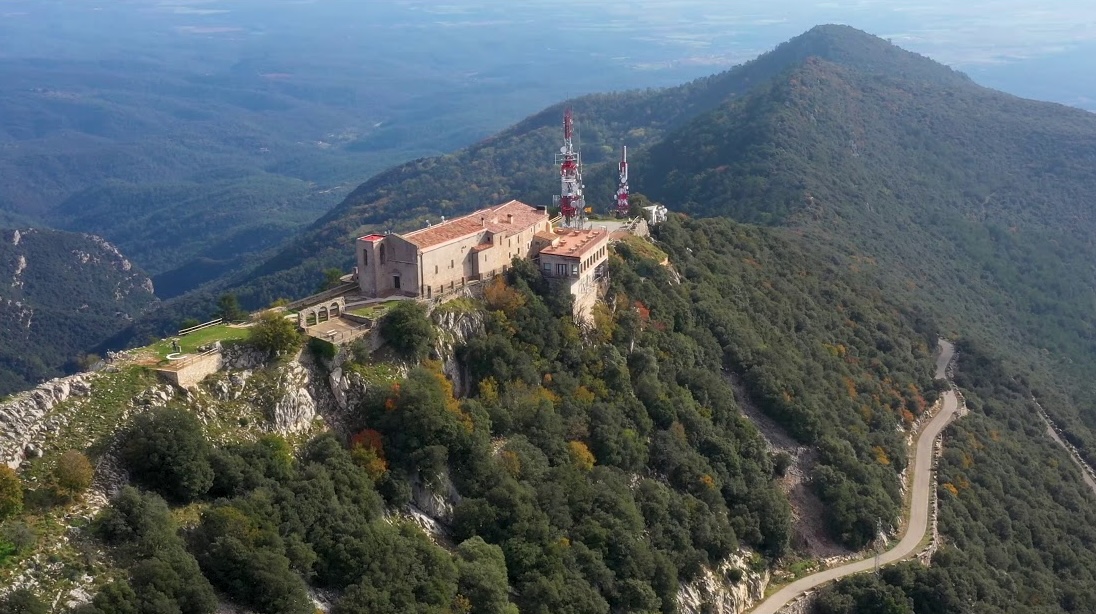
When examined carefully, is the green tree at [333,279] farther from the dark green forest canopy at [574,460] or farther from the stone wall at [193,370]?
the stone wall at [193,370]

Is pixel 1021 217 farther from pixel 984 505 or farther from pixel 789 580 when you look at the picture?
pixel 789 580

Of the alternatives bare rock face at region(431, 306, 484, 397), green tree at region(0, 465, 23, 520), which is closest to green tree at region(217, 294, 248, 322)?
bare rock face at region(431, 306, 484, 397)

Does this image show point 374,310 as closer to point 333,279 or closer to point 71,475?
point 333,279

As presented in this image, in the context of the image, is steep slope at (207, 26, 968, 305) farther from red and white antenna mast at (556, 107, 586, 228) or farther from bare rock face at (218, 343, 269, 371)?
bare rock face at (218, 343, 269, 371)

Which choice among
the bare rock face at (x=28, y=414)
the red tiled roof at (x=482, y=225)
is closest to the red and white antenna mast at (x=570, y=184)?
the red tiled roof at (x=482, y=225)

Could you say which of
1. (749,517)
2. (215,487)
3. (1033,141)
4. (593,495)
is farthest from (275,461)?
(1033,141)

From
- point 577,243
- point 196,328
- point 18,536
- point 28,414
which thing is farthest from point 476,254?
point 18,536
